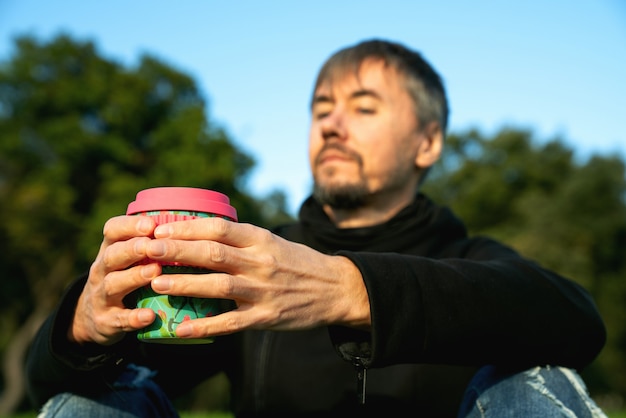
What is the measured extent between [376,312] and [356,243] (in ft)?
4.87

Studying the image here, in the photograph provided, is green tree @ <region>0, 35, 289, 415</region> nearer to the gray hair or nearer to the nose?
the gray hair

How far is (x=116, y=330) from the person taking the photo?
164cm

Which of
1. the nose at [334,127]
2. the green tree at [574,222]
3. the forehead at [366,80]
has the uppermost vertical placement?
the forehead at [366,80]

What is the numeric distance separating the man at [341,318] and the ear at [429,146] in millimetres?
258

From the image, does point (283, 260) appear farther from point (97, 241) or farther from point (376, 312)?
point (97, 241)

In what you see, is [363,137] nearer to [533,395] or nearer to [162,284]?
[533,395]

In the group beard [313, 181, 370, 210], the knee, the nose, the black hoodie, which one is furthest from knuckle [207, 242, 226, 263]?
the nose

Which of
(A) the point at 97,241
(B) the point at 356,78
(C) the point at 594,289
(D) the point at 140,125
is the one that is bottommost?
(C) the point at 594,289

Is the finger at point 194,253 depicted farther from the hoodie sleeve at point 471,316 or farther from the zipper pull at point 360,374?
the zipper pull at point 360,374

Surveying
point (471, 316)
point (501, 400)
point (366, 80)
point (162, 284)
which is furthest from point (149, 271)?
point (366, 80)

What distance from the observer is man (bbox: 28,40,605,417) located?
1457mm

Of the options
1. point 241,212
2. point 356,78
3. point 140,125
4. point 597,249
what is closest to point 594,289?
point 597,249

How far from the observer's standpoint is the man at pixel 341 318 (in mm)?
1457

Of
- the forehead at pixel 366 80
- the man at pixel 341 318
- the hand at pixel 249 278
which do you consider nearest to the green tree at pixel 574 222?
the forehead at pixel 366 80
